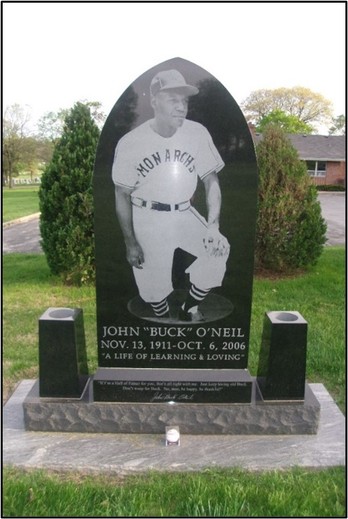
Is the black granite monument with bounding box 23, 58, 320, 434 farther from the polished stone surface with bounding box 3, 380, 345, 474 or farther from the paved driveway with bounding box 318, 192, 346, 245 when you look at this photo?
the paved driveway with bounding box 318, 192, 346, 245

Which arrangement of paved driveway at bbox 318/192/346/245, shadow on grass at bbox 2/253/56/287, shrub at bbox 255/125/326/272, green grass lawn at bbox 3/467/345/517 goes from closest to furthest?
green grass lawn at bbox 3/467/345/517 → shrub at bbox 255/125/326/272 → shadow on grass at bbox 2/253/56/287 → paved driveway at bbox 318/192/346/245

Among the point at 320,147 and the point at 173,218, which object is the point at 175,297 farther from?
the point at 320,147

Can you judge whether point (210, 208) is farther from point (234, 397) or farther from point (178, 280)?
point (234, 397)

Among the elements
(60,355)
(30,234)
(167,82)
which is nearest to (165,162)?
(167,82)

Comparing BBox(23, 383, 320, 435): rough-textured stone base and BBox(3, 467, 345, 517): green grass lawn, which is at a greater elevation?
BBox(23, 383, 320, 435): rough-textured stone base

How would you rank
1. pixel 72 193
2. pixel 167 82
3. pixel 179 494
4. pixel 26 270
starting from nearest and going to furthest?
pixel 179 494 < pixel 167 82 < pixel 72 193 < pixel 26 270

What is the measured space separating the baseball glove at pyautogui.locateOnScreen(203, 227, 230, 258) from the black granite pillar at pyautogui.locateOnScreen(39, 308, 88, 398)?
1.07 m

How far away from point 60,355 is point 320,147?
40.7 meters

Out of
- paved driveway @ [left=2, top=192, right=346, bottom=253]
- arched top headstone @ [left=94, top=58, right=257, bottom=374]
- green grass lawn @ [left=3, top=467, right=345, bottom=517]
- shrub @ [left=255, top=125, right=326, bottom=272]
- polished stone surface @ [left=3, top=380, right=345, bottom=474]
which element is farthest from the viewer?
paved driveway @ [left=2, top=192, right=346, bottom=253]

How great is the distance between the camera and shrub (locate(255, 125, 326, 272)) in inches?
280

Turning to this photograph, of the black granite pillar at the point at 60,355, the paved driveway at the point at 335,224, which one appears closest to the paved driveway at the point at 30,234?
the paved driveway at the point at 335,224

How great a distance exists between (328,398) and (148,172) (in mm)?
2349

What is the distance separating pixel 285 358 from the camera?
3.32m
